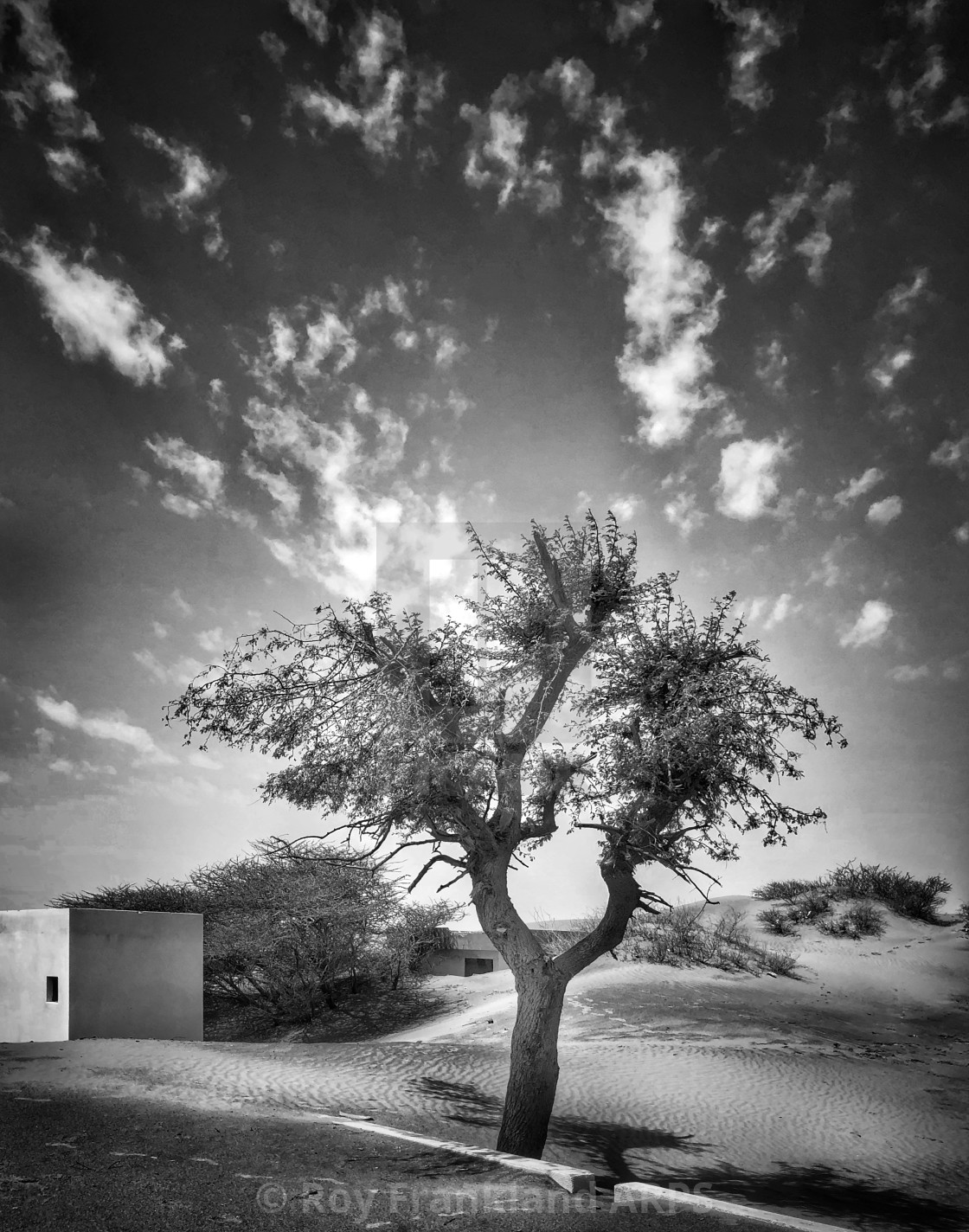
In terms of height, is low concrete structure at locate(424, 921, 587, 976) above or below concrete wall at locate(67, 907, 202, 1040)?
below

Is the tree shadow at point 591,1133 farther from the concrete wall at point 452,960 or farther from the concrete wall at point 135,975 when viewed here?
the concrete wall at point 452,960

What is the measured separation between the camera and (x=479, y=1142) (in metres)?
10.1

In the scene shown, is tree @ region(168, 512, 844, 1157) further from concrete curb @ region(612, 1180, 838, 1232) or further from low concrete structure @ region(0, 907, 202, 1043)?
low concrete structure @ region(0, 907, 202, 1043)

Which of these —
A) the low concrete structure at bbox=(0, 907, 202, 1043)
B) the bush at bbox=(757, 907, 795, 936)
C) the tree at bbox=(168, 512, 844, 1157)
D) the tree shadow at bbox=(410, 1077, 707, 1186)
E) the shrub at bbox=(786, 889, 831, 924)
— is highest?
the tree at bbox=(168, 512, 844, 1157)

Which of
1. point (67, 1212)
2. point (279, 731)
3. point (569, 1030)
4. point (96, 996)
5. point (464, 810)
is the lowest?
point (569, 1030)

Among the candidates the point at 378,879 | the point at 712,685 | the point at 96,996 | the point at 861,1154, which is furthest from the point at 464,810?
the point at 378,879

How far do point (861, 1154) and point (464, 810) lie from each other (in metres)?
7.07

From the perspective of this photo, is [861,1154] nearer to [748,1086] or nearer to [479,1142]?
[748,1086]

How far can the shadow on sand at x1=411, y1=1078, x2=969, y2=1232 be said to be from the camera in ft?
28.1

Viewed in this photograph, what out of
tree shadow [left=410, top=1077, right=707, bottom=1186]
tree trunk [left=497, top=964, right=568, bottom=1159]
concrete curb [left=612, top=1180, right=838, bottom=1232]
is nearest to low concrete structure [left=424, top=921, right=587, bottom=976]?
tree shadow [left=410, top=1077, right=707, bottom=1186]

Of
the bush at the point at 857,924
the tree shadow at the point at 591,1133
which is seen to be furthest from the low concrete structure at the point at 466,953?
Answer: the tree shadow at the point at 591,1133

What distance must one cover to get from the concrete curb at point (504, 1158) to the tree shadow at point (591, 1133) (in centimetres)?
222

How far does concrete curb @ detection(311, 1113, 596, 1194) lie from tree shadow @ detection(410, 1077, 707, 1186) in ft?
7.28

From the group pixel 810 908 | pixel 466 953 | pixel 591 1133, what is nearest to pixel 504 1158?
pixel 591 1133
